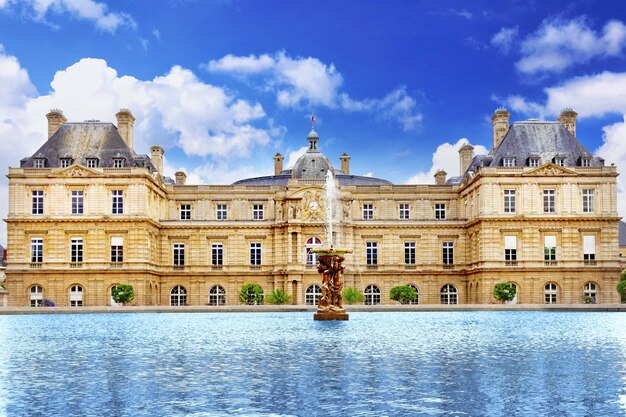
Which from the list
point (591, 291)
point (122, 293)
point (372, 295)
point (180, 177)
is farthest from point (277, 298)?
point (591, 291)

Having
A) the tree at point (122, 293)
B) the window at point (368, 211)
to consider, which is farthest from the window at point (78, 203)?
the window at point (368, 211)

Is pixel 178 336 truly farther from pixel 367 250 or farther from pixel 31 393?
pixel 367 250

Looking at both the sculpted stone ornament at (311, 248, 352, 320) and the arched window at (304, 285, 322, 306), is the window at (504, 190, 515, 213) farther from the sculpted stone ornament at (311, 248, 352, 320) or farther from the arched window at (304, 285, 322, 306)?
the sculpted stone ornament at (311, 248, 352, 320)

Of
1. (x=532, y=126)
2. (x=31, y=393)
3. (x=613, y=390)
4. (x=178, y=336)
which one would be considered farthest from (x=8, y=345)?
(x=532, y=126)

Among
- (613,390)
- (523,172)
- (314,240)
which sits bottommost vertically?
(613,390)

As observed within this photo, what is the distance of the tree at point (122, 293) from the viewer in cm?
6041

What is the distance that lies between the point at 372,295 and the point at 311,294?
5.26m

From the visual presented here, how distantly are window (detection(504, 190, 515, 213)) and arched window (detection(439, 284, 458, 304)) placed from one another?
8.46 m

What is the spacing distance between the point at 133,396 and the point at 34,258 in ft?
170

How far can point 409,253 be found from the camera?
69.6 m

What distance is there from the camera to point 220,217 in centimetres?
7188

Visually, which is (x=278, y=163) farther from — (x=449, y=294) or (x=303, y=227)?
(x=449, y=294)

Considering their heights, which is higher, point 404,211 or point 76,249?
point 404,211

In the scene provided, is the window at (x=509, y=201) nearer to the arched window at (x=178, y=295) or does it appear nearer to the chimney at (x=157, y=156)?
the arched window at (x=178, y=295)
